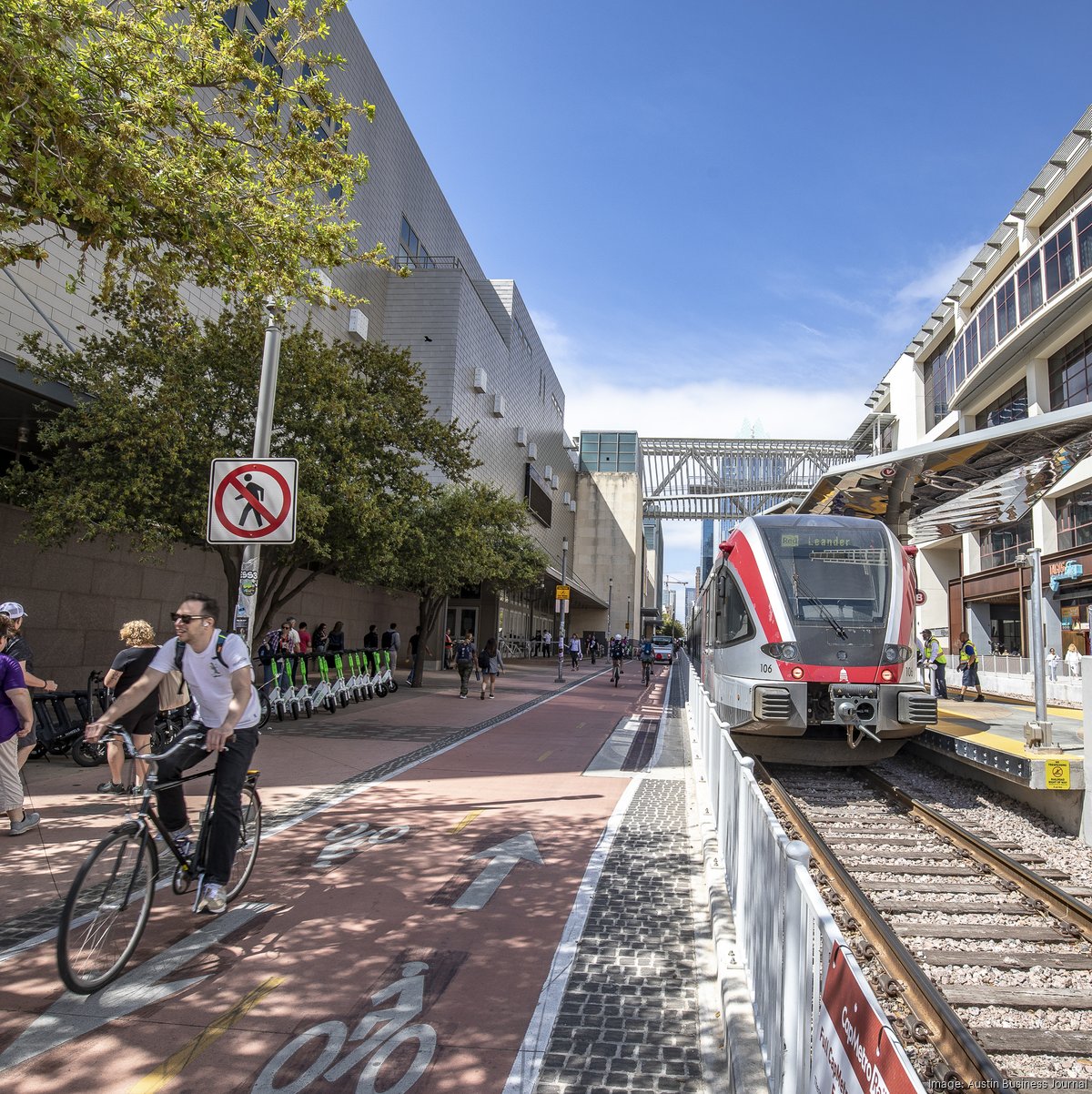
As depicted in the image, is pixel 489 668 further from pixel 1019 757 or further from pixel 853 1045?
pixel 853 1045

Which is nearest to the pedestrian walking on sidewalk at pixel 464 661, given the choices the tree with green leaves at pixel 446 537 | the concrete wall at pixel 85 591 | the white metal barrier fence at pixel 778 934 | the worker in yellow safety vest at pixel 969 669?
the tree with green leaves at pixel 446 537

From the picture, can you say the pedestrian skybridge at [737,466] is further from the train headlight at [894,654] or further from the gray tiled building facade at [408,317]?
the train headlight at [894,654]

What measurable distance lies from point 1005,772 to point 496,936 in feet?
21.3

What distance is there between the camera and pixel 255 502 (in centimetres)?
653

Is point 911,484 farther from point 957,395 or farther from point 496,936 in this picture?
point 957,395

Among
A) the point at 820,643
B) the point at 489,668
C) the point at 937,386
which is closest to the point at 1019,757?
the point at 820,643

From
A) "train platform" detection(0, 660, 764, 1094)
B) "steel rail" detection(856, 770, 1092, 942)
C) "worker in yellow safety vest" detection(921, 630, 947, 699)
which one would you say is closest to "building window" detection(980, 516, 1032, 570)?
"worker in yellow safety vest" detection(921, 630, 947, 699)

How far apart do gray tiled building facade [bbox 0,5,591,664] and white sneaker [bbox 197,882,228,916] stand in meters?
9.31

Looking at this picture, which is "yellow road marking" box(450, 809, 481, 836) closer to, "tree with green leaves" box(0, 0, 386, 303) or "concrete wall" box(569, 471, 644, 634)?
"tree with green leaves" box(0, 0, 386, 303)

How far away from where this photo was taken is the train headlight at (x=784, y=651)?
9820 millimetres

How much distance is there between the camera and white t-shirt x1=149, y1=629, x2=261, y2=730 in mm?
4895

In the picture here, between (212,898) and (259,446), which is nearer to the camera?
(212,898)

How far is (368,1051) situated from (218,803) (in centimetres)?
189

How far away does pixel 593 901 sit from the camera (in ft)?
17.9
